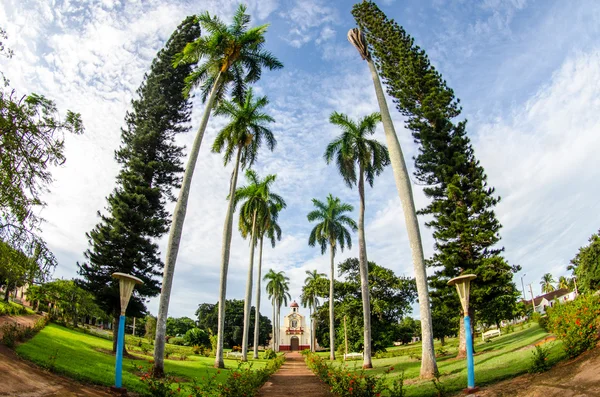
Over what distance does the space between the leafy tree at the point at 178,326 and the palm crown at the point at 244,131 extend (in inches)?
2271

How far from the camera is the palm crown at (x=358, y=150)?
874 inches

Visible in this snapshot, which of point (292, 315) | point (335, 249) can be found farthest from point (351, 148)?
point (292, 315)

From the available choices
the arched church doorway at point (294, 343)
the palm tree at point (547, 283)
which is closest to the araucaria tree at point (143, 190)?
the arched church doorway at point (294, 343)

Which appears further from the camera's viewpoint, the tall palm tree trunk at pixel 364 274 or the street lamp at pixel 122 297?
the tall palm tree trunk at pixel 364 274

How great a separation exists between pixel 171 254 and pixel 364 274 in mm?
12062

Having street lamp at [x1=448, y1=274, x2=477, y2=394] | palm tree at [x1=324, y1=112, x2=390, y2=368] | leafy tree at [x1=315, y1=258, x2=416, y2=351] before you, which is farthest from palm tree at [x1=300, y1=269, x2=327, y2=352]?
street lamp at [x1=448, y1=274, x2=477, y2=394]

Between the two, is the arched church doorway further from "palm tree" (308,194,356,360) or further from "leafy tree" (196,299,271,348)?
"palm tree" (308,194,356,360)

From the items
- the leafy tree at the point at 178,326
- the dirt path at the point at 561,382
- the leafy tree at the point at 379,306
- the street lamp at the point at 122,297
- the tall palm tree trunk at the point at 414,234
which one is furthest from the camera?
the leafy tree at the point at 178,326

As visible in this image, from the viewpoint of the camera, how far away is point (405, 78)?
876 inches

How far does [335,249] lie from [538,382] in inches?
973

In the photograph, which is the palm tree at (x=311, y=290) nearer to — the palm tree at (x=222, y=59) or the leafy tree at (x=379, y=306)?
the leafy tree at (x=379, y=306)

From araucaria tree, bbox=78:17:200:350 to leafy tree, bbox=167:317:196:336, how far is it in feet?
177

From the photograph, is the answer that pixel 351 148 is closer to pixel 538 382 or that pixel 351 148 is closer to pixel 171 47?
pixel 171 47

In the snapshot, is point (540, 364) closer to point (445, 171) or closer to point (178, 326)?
point (445, 171)
